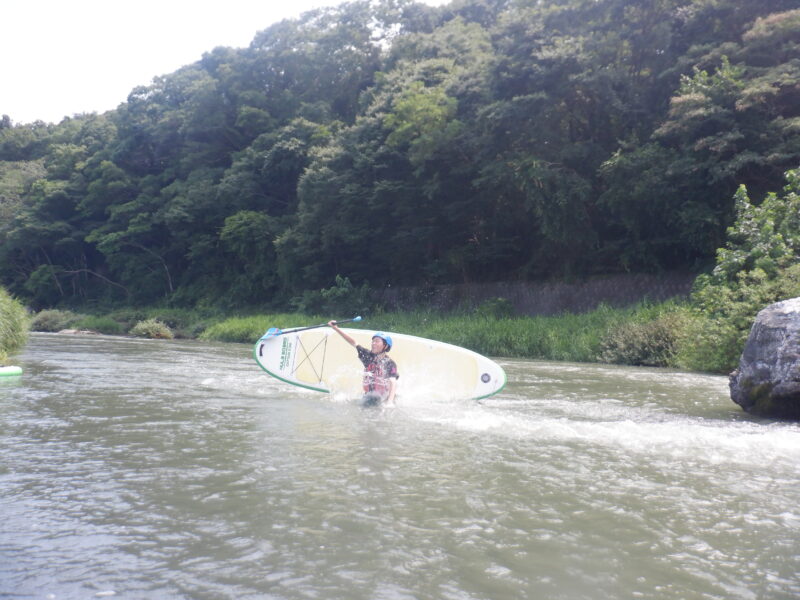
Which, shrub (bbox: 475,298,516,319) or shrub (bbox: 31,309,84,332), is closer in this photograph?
shrub (bbox: 475,298,516,319)

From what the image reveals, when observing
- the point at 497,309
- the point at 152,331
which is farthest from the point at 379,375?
the point at 152,331

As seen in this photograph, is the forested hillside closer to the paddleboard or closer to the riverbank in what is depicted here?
the riverbank

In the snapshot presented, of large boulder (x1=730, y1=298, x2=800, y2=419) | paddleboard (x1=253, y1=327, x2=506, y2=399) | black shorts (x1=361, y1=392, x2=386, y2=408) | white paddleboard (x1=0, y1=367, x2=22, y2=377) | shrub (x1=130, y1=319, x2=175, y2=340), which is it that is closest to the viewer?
large boulder (x1=730, y1=298, x2=800, y2=419)

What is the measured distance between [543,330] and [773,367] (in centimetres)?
1035

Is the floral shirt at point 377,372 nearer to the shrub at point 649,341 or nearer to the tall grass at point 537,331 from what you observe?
the shrub at point 649,341

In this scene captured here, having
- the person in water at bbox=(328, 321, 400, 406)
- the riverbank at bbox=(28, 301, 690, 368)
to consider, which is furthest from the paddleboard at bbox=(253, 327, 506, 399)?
the riverbank at bbox=(28, 301, 690, 368)

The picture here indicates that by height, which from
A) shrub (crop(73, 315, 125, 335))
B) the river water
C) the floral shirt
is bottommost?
shrub (crop(73, 315, 125, 335))

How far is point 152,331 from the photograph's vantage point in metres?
29.3

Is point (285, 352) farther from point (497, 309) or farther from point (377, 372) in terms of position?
point (497, 309)

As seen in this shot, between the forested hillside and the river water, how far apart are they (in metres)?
12.5

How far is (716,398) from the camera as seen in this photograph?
9.23m

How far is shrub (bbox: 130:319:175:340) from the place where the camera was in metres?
29.1

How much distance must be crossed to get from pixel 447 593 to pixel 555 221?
61.1ft

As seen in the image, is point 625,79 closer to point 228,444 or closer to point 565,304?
point 565,304
